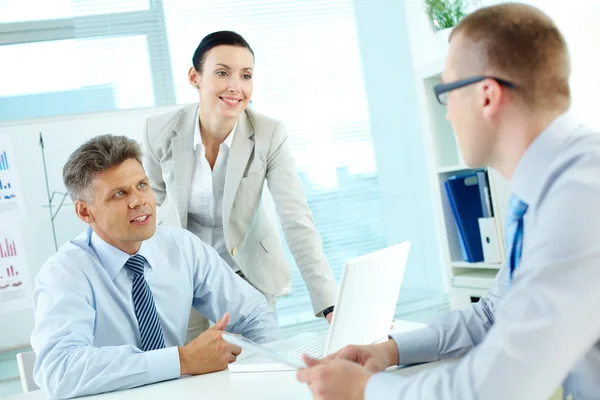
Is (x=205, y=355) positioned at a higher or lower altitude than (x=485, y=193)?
lower

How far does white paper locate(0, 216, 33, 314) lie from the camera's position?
3.21 meters

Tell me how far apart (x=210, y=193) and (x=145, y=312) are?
2.38 ft

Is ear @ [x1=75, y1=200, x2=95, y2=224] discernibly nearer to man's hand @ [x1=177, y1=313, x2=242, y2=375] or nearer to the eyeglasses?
man's hand @ [x1=177, y1=313, x2=242, y2=375]

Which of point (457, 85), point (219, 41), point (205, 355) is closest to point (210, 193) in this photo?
point (219, 41)

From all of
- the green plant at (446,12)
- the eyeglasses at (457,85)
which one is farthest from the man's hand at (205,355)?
the green plant at (446,12)

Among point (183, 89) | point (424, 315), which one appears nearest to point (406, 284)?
point (424, 315)

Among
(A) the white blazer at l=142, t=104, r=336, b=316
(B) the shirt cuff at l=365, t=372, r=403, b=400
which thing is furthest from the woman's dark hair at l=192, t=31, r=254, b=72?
(B) the shirt cuff at l=365, t=372, r=403, b=400

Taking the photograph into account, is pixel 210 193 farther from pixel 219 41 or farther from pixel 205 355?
pixel 205 355

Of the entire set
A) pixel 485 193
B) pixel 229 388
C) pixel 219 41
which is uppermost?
pixel 219 41

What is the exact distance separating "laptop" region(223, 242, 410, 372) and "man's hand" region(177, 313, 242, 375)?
3 centimetres

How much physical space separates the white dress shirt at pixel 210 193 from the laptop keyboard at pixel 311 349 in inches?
33.3

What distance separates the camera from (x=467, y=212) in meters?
3.16

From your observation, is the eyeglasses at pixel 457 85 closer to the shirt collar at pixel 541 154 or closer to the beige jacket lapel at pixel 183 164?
the shirt collar at pixel 541 154

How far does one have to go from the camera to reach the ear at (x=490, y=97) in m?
1.06
